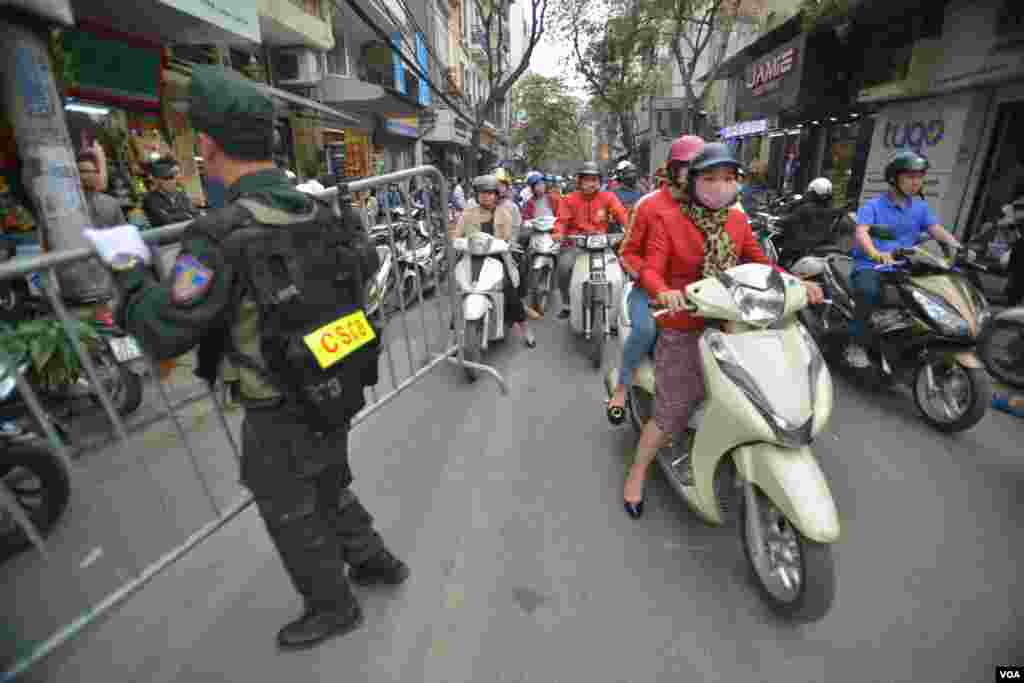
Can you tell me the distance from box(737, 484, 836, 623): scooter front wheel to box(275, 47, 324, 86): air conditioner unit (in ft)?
38.0

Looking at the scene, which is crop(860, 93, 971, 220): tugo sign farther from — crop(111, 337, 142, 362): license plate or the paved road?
crop(111, 337, 142, 362): license plate

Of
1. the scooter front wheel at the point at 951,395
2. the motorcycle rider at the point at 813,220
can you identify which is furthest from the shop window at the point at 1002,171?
the scooter front wheel at the point at 951,395

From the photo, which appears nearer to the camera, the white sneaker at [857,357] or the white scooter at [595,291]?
the white sneaker at [857,357]

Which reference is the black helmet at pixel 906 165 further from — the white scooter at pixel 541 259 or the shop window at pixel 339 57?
the shop window at pixel 339 57

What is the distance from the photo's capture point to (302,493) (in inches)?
71.0

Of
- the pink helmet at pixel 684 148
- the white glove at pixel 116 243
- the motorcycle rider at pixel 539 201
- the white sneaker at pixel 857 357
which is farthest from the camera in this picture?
the motorcycle rider at pixel 539 201

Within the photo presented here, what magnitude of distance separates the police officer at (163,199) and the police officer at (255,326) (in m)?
4.80

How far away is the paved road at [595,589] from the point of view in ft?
6.18

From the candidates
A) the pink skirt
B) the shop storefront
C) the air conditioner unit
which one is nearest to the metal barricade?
the pink skirt

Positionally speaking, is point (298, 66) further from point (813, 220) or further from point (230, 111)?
point (230, 111)

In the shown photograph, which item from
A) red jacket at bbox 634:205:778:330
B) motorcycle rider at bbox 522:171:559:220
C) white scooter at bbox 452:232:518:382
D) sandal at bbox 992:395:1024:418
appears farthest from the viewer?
motorcycle rider at bbox 522:171:559:220

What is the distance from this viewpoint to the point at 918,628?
1969 mm

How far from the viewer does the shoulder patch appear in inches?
55.0

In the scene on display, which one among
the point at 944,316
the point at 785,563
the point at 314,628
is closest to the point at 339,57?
the point at 944,316
